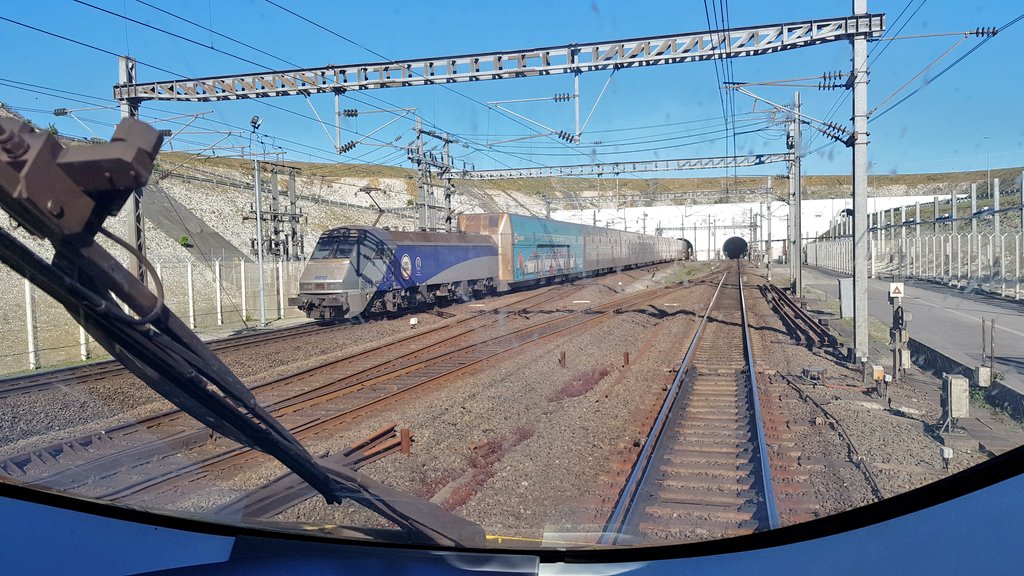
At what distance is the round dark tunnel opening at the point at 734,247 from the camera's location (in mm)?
73650

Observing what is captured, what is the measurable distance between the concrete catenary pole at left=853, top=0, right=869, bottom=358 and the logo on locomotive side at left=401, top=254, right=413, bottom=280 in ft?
36.3

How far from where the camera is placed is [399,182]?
62.6ft

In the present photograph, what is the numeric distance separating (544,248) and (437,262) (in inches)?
359

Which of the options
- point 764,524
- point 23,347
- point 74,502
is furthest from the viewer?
point 23,347

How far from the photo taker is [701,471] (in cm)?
548

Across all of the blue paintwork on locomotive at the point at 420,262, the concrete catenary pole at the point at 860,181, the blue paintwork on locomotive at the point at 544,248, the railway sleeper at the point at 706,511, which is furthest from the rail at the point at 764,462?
the blue paintwork on locomotive at the point at 544,248

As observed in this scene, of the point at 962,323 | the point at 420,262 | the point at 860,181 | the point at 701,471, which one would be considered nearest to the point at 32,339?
the point at 701,471

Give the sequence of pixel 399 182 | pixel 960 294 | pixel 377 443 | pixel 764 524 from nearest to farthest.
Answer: pixel 764 524 < pixel 377 443 < pixel 960 294 < pixel 399 182

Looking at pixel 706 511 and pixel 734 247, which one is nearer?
pixel 706 511

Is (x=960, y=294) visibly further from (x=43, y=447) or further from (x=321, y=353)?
(x=43, y=447)

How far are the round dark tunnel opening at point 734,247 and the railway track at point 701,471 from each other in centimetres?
6549

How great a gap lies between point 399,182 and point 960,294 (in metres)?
14.3

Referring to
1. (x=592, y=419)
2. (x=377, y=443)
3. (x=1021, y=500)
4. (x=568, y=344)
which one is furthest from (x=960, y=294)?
(x=1021, y=500)

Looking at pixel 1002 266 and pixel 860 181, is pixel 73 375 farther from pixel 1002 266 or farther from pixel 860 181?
pixel 1002 266
